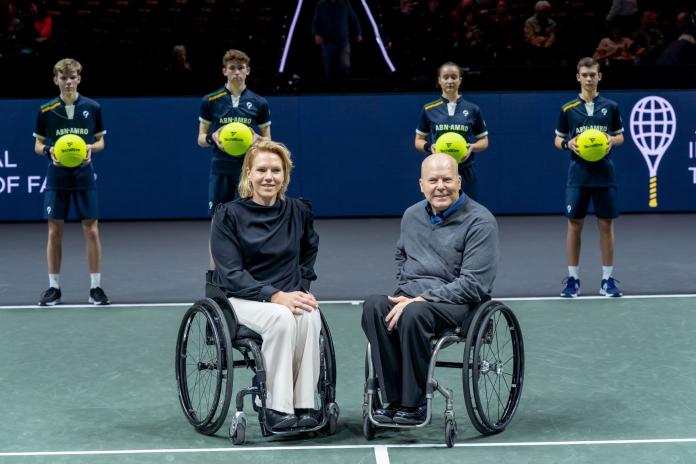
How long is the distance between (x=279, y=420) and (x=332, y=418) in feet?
1.02

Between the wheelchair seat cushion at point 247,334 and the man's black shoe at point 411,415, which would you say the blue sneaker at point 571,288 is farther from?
the wheelchair seat cushion at point 247,334

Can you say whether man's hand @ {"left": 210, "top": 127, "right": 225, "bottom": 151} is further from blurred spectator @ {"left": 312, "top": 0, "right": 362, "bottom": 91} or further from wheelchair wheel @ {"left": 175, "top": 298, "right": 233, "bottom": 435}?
blurred spectator @ {"left": 312, "top": 0, "right": 362, "bottom": 91}

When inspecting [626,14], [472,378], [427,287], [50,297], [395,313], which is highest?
[626,14]

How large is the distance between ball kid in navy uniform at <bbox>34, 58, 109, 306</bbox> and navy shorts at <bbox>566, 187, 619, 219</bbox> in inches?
141

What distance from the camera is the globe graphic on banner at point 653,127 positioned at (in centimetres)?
1338

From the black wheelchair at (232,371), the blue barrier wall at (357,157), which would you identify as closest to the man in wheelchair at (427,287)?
the black wheelchair at (232,371)

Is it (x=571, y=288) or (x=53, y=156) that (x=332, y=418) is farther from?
(x=53, y=156)

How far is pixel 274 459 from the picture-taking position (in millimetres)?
5465

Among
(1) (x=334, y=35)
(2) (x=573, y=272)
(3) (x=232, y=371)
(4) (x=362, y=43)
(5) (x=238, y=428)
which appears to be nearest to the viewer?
(3) (x=232, y=371)

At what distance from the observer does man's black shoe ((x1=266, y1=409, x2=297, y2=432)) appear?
18.3 feet

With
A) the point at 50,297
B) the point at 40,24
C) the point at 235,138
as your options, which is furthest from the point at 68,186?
the point at 40,24

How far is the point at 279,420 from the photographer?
560 centimetres

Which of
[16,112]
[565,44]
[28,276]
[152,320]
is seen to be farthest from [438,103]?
[565,44]

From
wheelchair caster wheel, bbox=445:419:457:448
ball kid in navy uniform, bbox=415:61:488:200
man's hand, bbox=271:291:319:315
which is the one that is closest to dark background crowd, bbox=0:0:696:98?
ball kid in navy uniform, bbox=415:61:488:200
